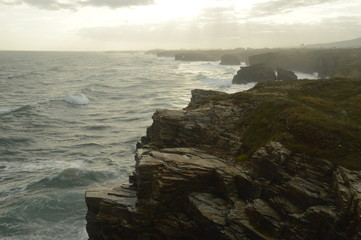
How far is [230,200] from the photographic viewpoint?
56.5ft

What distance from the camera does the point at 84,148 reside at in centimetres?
4078

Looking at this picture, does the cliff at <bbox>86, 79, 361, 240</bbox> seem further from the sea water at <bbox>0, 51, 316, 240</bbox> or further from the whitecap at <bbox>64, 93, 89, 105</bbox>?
the whitecap at <bbox>64, 93, 89, 105</bbox>

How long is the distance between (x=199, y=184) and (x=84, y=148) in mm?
26233

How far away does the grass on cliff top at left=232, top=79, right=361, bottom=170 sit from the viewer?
16.7m

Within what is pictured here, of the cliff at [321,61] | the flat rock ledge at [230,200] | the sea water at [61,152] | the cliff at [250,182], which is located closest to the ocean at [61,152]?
the sea water at [61,152]

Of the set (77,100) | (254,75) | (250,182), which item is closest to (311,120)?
(250,182)

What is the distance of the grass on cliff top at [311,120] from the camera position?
16656 millimetres

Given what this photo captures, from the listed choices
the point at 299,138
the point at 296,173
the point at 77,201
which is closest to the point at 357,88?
the point at 299,138

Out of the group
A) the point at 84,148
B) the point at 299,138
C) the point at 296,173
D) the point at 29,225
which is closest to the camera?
the point at 296,173

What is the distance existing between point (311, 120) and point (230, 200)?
6.76m

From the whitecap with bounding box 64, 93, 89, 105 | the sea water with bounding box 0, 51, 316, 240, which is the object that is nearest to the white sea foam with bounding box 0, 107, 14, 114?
the sea water with bounding box 0, 51, 316, 240

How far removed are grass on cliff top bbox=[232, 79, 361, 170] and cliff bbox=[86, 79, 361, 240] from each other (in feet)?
0.20

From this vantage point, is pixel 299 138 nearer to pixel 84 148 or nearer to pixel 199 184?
pixel 199 184

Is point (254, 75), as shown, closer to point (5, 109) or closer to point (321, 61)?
point (321, 61)
